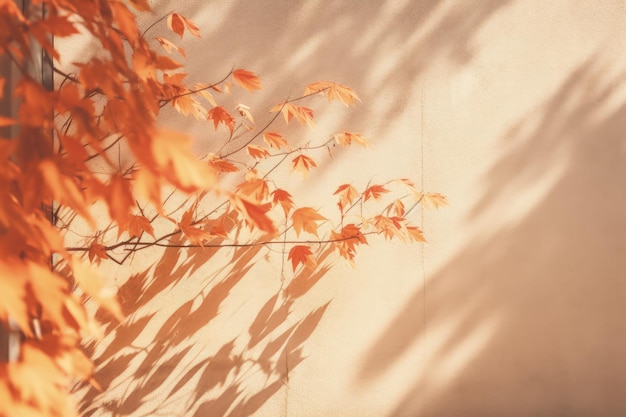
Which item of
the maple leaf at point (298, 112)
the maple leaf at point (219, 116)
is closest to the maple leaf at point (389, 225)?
the maple leaf at point (298, 112)

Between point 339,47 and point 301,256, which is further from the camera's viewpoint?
point 339,47

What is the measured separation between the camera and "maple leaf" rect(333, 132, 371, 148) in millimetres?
2393

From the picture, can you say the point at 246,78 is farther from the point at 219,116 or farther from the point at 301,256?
the point at 301,256

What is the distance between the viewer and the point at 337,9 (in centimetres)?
253

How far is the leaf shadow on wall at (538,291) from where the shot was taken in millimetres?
2584

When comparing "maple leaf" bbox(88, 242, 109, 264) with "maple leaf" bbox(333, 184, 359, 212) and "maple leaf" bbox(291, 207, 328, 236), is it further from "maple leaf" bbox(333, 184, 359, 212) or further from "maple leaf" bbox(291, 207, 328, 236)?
"maple leaf" bbox(333, 184, 359, 212)

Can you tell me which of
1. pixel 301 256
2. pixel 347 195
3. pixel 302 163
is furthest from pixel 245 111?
pixel 301 256

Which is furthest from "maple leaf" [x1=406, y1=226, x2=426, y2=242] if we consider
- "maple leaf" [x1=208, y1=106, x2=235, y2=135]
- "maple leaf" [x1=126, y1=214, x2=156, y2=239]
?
"maple leaf" [x1=126, y1=214, x2=156, y2=239]

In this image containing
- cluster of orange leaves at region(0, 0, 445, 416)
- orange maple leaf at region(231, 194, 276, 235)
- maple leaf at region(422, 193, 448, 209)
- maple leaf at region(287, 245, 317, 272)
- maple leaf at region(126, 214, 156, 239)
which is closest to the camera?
cluster of orange leaves at region(0, 0, 445, 416)

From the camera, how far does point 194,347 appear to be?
2518 mm

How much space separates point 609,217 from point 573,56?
88 centimetres

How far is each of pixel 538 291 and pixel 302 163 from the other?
143 cm

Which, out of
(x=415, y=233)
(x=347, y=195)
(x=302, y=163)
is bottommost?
(x=415, y=233)

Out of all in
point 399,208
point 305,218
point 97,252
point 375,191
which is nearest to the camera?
point 305,218
